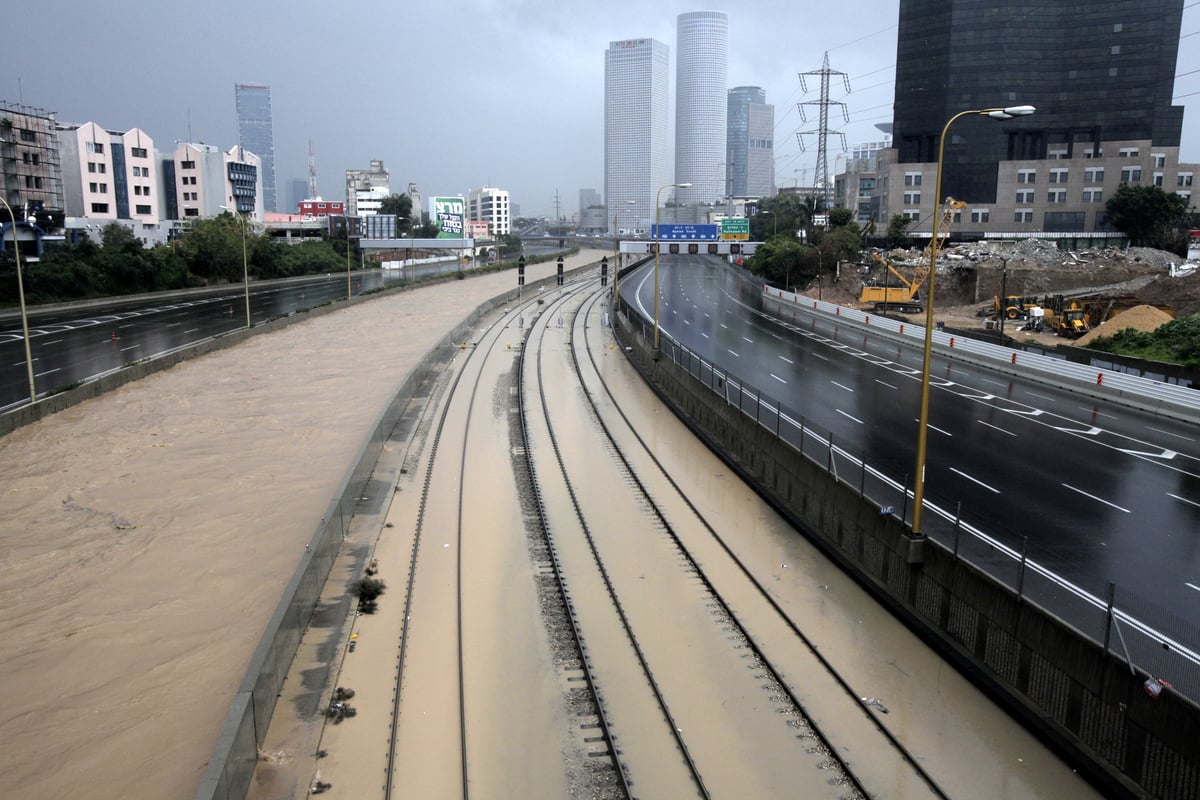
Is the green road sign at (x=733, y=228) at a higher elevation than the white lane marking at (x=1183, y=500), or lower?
higher

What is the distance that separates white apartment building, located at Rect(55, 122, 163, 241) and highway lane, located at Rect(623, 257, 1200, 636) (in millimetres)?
84897

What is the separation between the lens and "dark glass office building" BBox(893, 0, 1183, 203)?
361 feet

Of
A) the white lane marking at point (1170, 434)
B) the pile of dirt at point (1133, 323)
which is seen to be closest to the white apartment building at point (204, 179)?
the pile of dirt at point (1133, 323)

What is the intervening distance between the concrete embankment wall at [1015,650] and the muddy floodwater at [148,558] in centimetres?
1098

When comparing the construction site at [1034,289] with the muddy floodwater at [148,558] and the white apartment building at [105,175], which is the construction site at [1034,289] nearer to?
the muddy floodwater at [148,558]

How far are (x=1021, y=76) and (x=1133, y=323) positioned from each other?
78.8 metres

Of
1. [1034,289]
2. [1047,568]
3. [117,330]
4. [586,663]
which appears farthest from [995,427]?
[117,330]

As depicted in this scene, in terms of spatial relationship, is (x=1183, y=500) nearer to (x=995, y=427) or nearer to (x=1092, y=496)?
(x=1092, y=496)

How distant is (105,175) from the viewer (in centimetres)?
10425

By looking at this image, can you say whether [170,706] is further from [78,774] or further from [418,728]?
[418,728]

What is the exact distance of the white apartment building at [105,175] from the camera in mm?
99812

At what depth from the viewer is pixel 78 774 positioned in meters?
11.2

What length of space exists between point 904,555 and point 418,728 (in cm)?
851

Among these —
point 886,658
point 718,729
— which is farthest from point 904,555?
point 718,729
